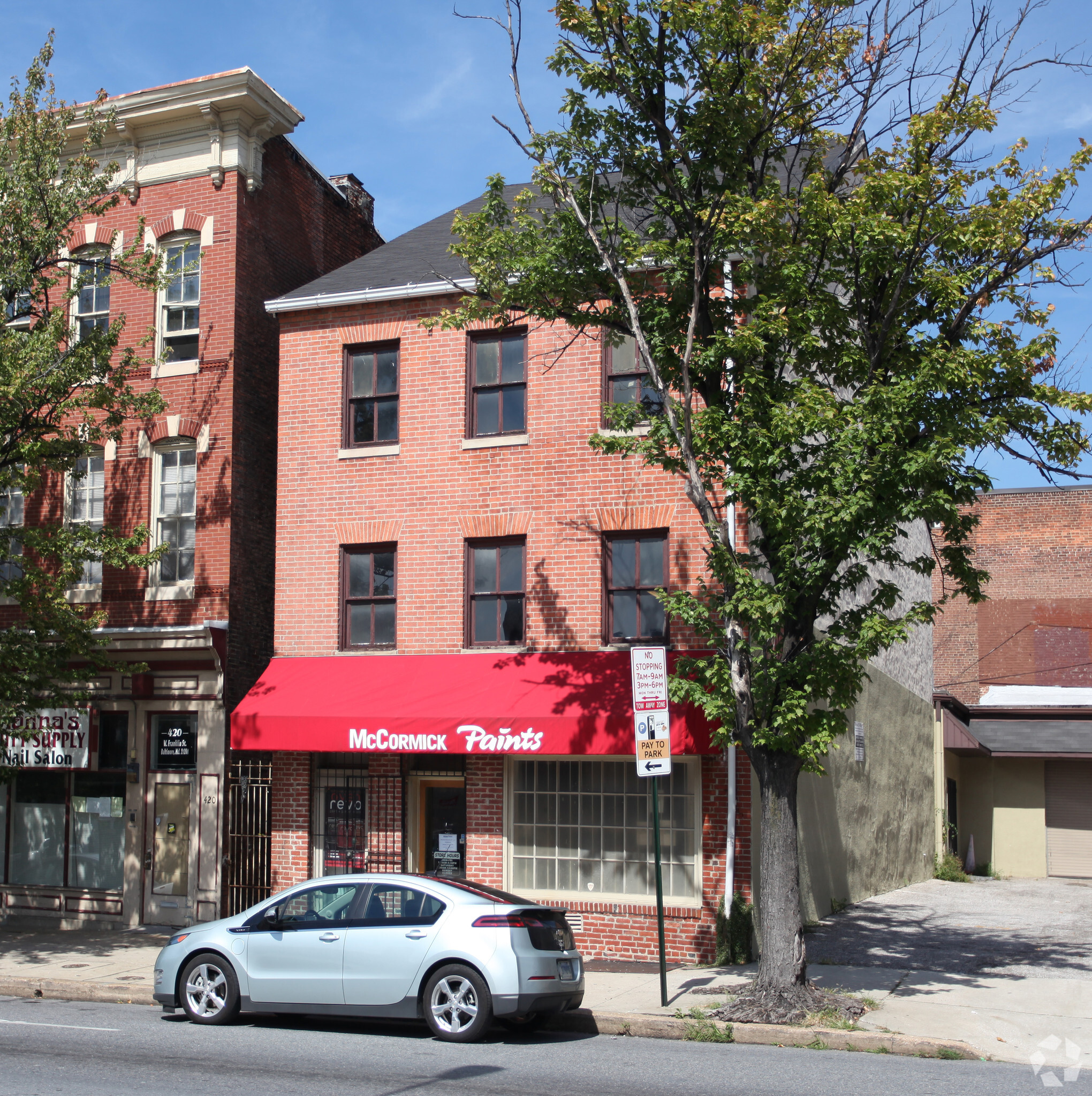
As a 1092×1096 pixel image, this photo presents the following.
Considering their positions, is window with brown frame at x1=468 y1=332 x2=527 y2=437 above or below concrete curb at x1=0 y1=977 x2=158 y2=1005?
above

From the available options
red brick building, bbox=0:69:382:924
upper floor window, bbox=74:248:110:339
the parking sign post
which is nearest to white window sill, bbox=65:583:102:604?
red brick building, bbox=0:69:382:924

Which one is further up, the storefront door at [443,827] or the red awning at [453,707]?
the red awning at [453,707]

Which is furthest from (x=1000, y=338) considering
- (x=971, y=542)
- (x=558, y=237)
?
(x=971, y=542)

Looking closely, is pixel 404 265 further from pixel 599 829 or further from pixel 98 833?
pixel 98 833

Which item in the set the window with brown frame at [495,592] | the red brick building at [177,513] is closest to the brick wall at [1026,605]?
the window with brown frame at [495,592]

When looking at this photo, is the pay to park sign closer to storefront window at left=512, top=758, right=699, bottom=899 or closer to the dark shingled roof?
storefront window at left=512, top=758, right=699, bottom=899

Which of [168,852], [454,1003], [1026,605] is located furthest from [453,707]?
[1026,605]

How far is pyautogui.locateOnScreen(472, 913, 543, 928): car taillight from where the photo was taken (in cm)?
1039

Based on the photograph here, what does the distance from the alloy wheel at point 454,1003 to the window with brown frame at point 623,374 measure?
316 inches

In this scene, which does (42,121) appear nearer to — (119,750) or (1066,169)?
(119,750)

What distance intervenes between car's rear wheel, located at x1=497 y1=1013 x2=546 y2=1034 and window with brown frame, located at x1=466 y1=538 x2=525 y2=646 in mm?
5841

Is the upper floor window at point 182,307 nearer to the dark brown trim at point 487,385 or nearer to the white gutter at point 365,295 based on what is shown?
the white gutter at point 365,295

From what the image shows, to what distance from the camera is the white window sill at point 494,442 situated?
16.5 metres

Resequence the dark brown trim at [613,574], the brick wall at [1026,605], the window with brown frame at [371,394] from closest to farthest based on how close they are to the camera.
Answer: the dark brown trim at [613,574] → the window with brown frame at [371,394] → the brick wall at [1026,605]
